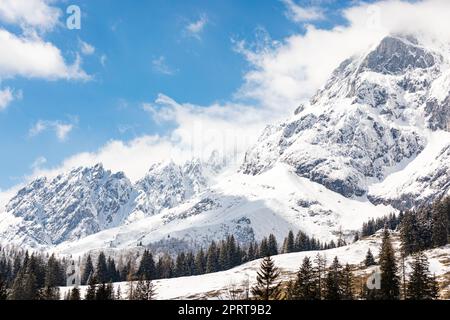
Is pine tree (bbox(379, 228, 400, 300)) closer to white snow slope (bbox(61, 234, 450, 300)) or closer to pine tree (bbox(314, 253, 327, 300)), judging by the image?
pine tree (bbox(314, 253, 327, 300))

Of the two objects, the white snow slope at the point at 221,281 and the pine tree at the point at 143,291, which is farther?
the white snow slope at the point at 221,281

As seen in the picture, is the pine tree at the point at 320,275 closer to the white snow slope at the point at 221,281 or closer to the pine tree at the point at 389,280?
the pine tree at the point at 389,280

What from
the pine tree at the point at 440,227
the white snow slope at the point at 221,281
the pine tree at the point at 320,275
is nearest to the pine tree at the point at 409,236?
the pine tree at the point at 440,227

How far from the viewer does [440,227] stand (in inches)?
6791

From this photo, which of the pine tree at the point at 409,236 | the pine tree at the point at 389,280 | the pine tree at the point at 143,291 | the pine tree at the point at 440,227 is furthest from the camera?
the pine tree at the point at 440,227

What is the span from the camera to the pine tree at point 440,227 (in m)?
170

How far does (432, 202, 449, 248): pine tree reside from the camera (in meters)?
170

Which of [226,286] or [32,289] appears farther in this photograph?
[226,286]

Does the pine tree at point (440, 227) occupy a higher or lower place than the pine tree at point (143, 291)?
higher
